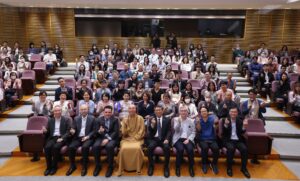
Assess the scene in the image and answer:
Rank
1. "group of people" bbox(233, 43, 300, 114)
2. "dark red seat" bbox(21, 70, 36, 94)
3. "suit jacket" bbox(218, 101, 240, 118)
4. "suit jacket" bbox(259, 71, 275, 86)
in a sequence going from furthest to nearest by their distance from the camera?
1. "dark red seat" bbox(21, 70, 36, 94)
2. "suit jacket" bbox(259, 71, 275, 86)
3. "group of people" bbox(233, 43, 300, 114)
4. "suit jacket" bbox(218, 101, 240, 118)

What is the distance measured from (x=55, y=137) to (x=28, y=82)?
12.7 feet

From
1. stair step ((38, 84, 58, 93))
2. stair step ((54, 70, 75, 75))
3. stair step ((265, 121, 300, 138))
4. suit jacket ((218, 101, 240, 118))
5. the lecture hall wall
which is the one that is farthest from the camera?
the lecture hall wall

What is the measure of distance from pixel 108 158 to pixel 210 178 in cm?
161

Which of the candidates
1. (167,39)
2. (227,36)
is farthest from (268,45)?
(167,39)

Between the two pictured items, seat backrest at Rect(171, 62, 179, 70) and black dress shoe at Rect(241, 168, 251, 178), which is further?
seat backrest at Rect(171, 62, 179, 70)

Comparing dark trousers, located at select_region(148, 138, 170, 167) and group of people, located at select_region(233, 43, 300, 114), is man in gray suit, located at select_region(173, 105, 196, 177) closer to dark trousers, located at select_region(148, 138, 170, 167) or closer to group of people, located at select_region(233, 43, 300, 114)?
dark trousers, located at select_region(148, 138, 170, 167)

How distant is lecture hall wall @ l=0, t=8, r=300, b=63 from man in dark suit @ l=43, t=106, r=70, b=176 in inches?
314

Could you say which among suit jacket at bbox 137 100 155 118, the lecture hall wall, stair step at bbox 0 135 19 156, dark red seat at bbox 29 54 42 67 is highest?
the lecture hall wall

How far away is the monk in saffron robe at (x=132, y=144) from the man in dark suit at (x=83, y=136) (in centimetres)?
53

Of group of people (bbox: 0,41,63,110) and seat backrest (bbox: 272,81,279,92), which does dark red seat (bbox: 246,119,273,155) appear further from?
group of people (bbox: 0,41,63,110)

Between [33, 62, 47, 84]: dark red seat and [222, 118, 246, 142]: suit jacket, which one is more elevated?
[33, 62, 47, 84]: dark red seat

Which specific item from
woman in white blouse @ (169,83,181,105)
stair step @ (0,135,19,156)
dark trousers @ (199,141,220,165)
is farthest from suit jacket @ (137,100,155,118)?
stair step @ (0,135,19,156)

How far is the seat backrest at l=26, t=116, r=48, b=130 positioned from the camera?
4.86m

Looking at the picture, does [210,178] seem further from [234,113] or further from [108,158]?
[108,158]
